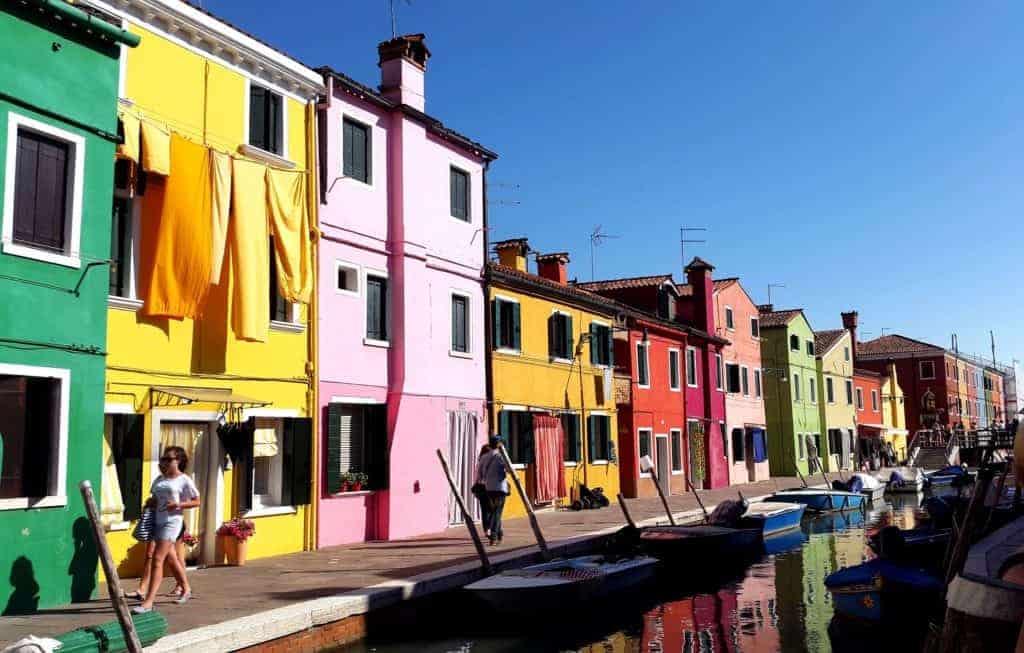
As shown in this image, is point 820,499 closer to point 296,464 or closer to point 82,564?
point 296,464

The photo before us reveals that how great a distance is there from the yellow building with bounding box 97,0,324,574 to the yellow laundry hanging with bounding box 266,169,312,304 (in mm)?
26

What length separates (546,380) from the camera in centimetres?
2408

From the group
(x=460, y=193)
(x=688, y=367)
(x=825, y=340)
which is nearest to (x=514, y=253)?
(x=460, y=193)

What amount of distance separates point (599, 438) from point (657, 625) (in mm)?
13995

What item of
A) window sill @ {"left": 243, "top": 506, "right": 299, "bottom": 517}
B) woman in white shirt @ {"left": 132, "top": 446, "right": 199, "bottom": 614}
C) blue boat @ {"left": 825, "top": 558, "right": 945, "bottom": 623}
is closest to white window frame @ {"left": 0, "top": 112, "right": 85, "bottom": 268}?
woman in white shirt @ {"left": 132, "top": 446, "right": 199, "bottom": 614}

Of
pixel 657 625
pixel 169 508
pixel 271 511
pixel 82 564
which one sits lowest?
pixel 657 625

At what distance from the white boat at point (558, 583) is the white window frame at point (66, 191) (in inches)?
249

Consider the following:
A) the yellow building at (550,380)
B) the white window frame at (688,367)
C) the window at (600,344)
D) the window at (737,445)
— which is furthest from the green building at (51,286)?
the window at (737,445)

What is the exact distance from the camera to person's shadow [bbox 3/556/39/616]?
9.88 m

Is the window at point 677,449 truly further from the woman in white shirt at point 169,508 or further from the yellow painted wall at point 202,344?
the woman in white shirt at point 169,508

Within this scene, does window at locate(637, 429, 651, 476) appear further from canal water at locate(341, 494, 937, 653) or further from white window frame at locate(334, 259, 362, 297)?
white window frame at locate(334, 259, 362, 297)

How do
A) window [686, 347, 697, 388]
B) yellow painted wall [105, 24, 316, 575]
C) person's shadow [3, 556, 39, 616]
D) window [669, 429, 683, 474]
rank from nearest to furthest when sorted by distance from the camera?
person's shadow [3, 556, 39, 616] → yellow painted wall [105, 24, 316, 575] → window [669, 429, 683, 474] → window [686, 347, 697, 388]

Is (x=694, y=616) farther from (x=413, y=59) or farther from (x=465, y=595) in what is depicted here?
(x=413, y=59)

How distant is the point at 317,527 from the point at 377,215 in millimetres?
5945
